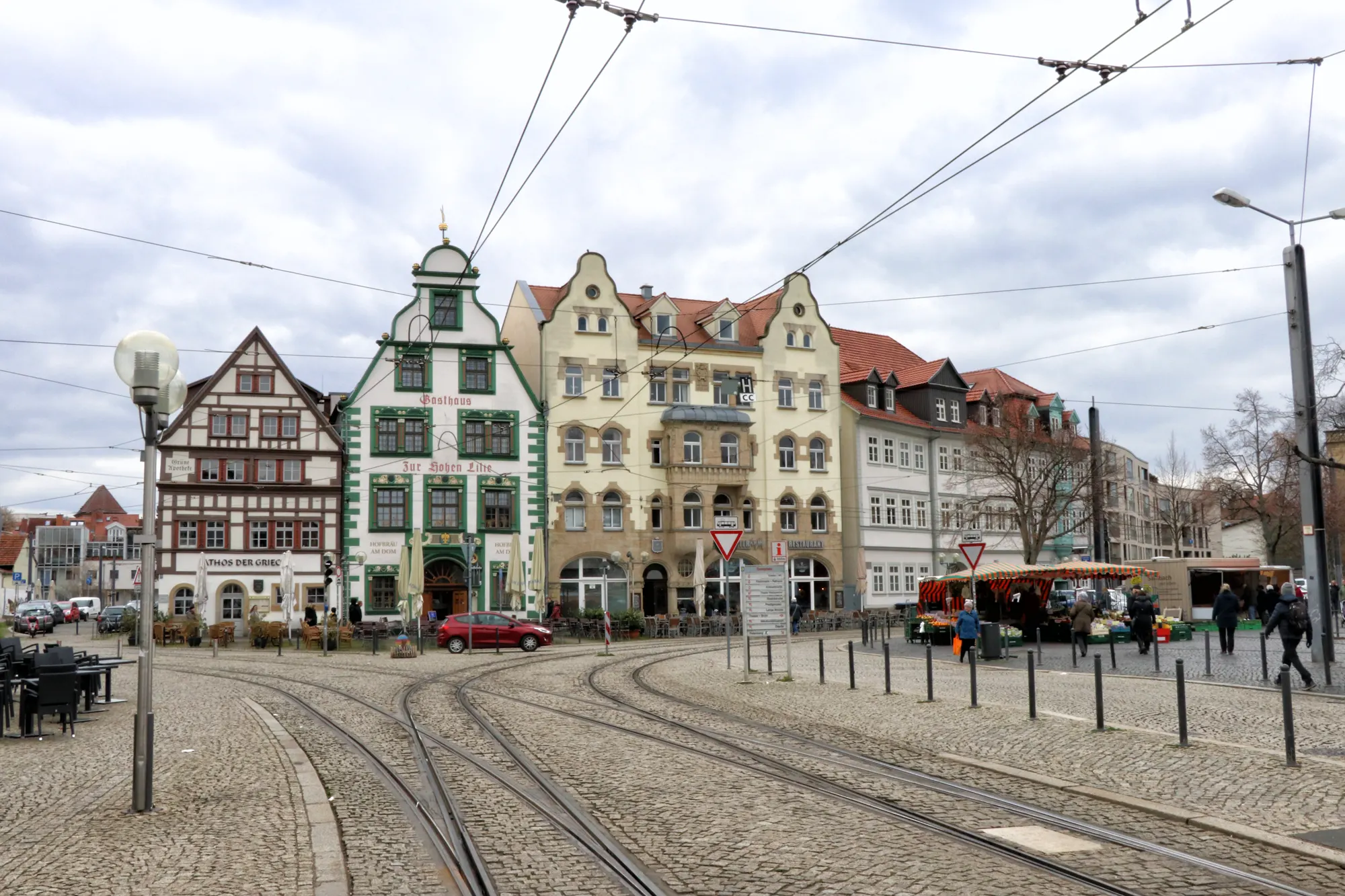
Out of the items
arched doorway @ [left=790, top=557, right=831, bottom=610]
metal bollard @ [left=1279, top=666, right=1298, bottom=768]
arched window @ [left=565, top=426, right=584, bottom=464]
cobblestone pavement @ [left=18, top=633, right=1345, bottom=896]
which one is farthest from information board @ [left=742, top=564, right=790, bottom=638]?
arched doorway @ [left=790, top=557, right=831, bottom=610]

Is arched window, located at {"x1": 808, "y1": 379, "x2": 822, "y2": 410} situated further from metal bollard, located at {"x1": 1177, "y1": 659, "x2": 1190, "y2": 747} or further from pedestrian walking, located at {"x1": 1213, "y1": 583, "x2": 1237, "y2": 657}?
metal bollard, located at {"x1": 1177, "y1": 659, "x2": 1190, "y2": 747}

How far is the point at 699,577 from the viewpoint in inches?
1921

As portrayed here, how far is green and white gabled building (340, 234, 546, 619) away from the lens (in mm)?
48844

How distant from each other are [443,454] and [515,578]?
6019 millimetres

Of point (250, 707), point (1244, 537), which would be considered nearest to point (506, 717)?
point (250, 707)

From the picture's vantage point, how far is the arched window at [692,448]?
52781 millimetres

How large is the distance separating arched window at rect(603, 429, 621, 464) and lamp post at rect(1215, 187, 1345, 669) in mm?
32446

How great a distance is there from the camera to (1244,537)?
388 ft

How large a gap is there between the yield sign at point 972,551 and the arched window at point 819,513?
28.8 metres

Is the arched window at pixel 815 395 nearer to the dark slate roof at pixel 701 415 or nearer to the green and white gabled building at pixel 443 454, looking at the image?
the dark slate roof at pixel 701 415

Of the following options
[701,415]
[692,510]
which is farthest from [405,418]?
[692,510]

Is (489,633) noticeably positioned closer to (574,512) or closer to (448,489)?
(448,489)

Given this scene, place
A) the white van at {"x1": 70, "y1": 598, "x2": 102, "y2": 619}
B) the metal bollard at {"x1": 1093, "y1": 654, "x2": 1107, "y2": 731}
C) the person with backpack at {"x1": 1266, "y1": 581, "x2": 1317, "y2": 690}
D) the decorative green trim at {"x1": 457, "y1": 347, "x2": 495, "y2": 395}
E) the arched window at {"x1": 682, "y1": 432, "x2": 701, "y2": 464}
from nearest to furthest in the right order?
the metal bollard at {"x1": 1093, "y1": 654, "x2": 1107, "y2": 731}, the person with backpack at {"x1": 1266, "y1": 581, "x2": 1317, "y2": 690}, the decorative green trim at {"x1": 457, "y1": 347, "x2": 495, "y2": 395}, the arched window at {"x1": 682, "y1": 432, "x2": 701, "y2": 464}, the white van at {"x1": 70, "y1": 598, "x2": 102, "y2": 619}

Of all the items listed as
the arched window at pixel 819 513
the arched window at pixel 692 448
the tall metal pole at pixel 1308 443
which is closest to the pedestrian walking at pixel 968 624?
the tall metal pole at pixel 1308 443
